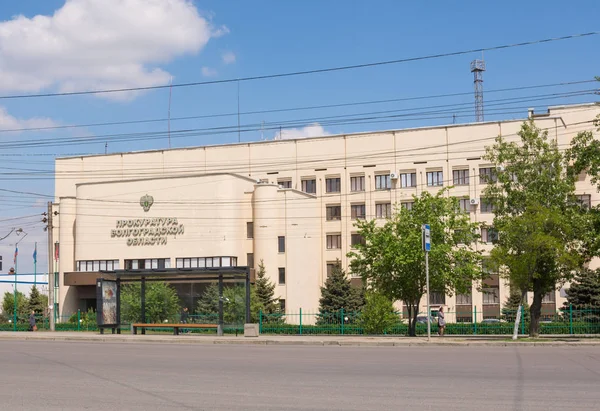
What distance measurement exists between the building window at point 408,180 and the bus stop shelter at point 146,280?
3925cm

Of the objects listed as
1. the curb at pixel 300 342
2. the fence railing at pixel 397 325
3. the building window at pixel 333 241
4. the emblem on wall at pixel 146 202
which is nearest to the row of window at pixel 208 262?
the emblem on wall at pixel 146 202

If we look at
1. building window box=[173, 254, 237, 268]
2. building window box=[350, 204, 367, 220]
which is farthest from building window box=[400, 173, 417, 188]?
building window box=[173, 254, 237, 268]

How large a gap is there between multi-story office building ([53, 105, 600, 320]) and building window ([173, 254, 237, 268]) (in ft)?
0.38

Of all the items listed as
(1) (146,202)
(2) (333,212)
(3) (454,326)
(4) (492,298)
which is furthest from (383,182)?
(3) (454,326)

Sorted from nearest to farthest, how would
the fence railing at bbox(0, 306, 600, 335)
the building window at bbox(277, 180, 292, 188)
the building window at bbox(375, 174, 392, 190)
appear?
the fence railing at bbox(0, 306, 600, 335) → the building window at bbox(375, 174, 392, 190) → the building window at bbox(277, 180, 292, 188)

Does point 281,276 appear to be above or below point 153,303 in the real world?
above

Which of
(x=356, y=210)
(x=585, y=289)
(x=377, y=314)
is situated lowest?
(x=377, y=314)

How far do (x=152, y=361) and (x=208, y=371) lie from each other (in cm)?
390

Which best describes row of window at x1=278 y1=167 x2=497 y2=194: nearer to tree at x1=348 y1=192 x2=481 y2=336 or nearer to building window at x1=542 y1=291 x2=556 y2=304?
building window at x1=542 y1=291 x2=556 y2=304

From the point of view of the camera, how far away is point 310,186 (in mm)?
78188

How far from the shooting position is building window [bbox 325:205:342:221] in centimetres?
7762

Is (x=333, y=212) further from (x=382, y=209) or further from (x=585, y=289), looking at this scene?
(x=585, y=289)

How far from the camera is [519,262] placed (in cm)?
3338

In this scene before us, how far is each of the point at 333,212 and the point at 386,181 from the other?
592cm
